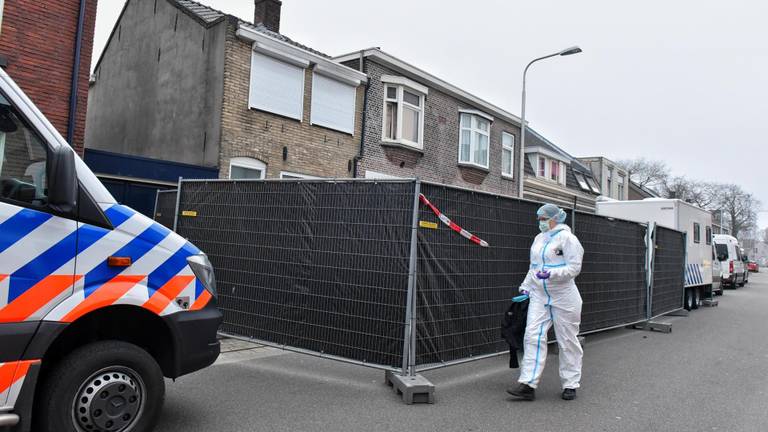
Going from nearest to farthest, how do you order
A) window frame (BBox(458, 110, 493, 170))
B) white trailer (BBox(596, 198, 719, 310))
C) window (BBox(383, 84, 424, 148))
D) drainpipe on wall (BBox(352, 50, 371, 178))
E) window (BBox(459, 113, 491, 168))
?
white trailer (BBox(596, 198, 719, 310)), drainpipe on wall (BBox(352, 50, 371, 178)), window (BBox(383, 84, 424, 148)), window frame (BBox(458, 110, 493, 170)), window (BBox(459, 113, 491, 168))

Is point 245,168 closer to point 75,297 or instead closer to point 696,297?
point 75,297

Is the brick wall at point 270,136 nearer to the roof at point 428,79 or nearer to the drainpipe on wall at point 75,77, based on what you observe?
the roof at point 428,79

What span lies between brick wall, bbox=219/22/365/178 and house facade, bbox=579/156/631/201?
29.3 metres

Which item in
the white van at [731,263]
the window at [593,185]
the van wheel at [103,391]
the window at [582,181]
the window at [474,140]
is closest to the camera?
the van wheel at [103,391]

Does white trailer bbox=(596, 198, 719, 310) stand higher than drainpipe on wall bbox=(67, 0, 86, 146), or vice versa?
drainpipe on wall bbox=(67, 0, 86, 146)

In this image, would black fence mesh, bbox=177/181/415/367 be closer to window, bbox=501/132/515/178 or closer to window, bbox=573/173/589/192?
window, bbox=501/132/515/178

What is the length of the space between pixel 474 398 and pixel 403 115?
491 inches

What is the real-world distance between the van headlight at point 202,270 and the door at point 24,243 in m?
0.84

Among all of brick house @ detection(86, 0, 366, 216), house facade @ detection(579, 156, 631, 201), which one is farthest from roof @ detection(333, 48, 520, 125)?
house facade @ detection(579, 156, 631, 201)

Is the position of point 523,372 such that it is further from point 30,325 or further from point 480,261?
point 30,325

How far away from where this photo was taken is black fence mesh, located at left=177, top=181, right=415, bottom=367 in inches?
206

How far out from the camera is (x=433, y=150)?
699 inches

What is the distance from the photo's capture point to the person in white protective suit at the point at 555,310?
509 cm

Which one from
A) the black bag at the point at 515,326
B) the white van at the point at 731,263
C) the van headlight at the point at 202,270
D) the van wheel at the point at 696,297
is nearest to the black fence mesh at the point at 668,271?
the van wheel at the point at 696,297
